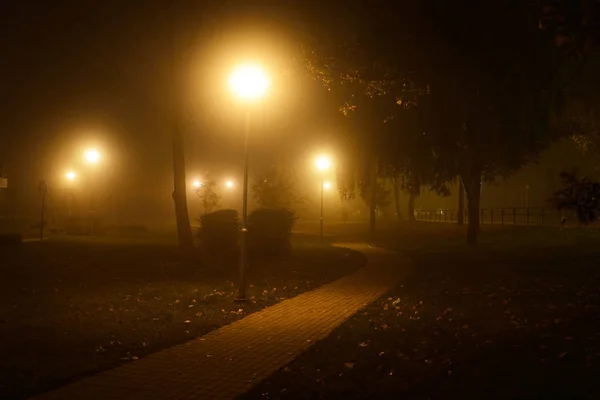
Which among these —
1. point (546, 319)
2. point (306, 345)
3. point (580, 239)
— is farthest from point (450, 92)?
point (580, 239)

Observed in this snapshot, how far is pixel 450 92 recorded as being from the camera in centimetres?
1249

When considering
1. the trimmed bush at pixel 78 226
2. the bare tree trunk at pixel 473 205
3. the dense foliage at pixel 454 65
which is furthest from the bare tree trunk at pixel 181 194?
the trimmed bush at pixel 78 226

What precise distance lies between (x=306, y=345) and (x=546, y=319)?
13.0 feet

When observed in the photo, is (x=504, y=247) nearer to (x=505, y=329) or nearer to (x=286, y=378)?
(x=505, y=329)

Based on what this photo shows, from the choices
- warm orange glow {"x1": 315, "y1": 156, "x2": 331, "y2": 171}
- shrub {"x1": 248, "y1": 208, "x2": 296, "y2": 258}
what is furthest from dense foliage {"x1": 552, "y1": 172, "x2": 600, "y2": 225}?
warm orange glow {"x1": 315, "y1": 156, "x2": 331, "y2": 171}

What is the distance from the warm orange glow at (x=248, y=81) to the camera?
12.4 metres

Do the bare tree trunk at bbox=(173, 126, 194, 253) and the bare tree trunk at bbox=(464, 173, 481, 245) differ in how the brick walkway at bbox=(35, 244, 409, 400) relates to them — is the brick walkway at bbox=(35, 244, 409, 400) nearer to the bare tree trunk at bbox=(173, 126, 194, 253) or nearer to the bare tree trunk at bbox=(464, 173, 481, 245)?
the bare tree trunk at bbox=(173, 126, 194, 253)

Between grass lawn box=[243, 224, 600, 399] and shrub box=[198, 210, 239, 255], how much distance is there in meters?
7.73

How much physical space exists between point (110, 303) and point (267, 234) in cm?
1061

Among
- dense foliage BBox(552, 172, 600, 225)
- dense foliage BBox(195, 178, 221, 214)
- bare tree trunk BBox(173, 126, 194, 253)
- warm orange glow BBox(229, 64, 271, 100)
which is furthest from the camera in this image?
dense foliage BBox(195, 178, 221, 214)

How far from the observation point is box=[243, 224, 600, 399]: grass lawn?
244 inches

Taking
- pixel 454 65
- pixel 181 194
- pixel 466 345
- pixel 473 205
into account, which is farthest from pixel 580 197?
pixel 473 205

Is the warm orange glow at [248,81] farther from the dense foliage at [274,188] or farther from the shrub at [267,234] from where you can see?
the dense foliage at [274,188]

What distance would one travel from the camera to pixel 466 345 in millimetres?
8094
